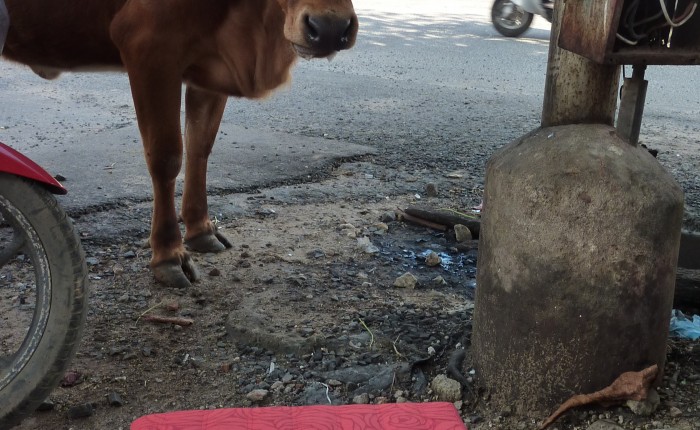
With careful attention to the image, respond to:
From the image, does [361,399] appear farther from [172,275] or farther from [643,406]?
[172,275]

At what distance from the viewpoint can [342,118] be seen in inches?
243

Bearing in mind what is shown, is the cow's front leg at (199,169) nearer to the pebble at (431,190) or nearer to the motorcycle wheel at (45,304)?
the pebble at (431,190)

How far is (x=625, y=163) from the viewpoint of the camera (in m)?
2.20

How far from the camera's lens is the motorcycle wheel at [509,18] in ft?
34.7

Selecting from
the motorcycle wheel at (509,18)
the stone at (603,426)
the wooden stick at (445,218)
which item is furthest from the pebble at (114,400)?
the motorcycle wheel at (509,18)

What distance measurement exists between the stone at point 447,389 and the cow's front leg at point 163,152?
125 centimetres

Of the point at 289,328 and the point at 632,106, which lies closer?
the point at 632,106

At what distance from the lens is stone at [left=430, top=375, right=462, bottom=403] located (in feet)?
7.97

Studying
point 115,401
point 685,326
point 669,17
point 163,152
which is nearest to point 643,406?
point 685,326

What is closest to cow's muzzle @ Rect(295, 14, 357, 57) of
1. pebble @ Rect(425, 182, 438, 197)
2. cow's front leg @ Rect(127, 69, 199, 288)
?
cow's front leg @ Rect(127, 69, 199, 288)

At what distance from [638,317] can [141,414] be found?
1.44 meters

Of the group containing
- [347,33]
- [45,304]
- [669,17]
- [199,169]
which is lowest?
[199,169]

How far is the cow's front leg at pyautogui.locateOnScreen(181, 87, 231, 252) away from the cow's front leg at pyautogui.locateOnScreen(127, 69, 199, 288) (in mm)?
289

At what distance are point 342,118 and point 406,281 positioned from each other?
3.09 metres
